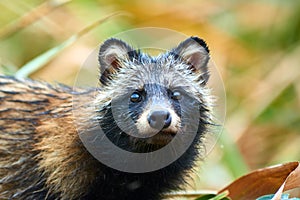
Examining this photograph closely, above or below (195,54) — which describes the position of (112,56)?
above

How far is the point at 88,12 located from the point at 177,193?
487 cm

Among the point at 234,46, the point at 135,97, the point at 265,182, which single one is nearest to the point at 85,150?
the point at 135,97

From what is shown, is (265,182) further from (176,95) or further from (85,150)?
(85,150)

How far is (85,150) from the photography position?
665 cm

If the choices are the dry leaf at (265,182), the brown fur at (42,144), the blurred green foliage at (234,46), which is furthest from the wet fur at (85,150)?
the blurred green foliage at (234,46)

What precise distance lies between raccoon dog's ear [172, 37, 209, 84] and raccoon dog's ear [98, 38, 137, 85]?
395 mm

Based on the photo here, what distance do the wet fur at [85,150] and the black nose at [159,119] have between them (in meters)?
0.54

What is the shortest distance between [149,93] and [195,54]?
0.71 m

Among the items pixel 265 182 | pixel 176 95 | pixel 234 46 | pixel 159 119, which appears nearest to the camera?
pixel 159 119

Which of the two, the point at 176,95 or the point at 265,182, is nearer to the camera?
the point at 176,95

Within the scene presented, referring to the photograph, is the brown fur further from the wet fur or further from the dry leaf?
the dry leaf

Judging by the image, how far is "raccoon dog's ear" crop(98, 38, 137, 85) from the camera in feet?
21.3

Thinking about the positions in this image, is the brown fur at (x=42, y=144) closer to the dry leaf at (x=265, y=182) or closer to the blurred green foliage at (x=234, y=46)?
the dry leaf at (x=265, y=182)

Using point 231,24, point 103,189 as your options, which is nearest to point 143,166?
point 103,189
